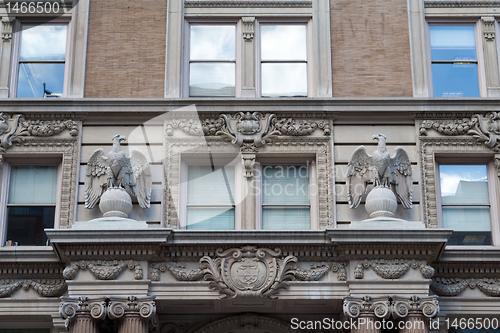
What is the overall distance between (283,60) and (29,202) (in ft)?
22.7

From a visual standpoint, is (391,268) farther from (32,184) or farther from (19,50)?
(19,50)

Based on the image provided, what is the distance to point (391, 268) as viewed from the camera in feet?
57.0

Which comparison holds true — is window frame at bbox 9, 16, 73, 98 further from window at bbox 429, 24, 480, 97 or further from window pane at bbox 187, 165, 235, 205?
window at bbox 429, 24, 480, 97

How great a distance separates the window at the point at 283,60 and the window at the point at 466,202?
3.99 m

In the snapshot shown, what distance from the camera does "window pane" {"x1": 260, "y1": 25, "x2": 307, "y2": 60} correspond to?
20.6m

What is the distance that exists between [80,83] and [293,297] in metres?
7.22

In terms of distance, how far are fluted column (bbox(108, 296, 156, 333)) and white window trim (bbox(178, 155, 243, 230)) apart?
7.38 ft

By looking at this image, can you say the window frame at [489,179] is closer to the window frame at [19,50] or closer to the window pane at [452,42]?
the window pane at [452,42]

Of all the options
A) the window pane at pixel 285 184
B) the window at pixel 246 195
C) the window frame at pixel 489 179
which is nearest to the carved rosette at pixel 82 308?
the window at pixel 246 195

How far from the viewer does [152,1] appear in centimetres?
2077


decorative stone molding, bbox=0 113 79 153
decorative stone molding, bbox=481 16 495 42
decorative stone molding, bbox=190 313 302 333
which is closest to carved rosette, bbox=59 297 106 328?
decorative stone molding, bbox=190 313 302 333

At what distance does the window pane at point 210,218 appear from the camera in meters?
18.9

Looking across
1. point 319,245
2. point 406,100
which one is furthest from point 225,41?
point 319,245

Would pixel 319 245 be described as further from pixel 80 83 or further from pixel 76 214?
pixel 80 83
